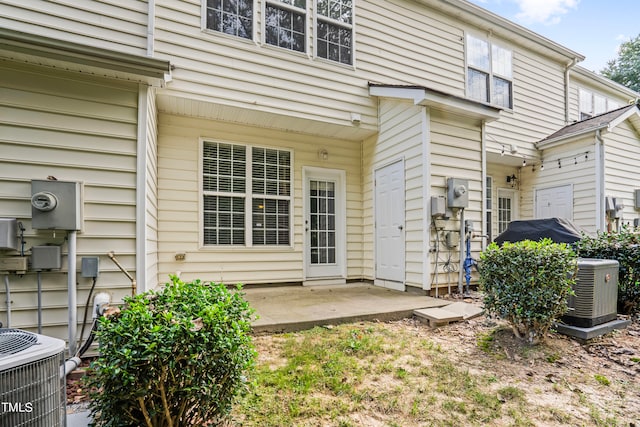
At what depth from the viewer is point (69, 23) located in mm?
3295

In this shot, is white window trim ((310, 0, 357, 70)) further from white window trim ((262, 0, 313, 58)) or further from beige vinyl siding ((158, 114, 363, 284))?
beige vinyl siding ((158, 114, 363, 284))

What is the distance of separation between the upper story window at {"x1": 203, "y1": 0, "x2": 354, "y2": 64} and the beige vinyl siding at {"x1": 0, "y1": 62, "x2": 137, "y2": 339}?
7.75 feet

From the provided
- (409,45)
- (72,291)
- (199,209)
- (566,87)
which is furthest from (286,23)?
(566,87)

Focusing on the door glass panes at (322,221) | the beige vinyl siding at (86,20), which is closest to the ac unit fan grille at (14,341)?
the beige vinyl siding at (86,20)

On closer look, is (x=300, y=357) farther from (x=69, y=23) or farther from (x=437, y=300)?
(x=69, y=23)

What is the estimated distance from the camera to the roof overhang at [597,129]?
643 cm

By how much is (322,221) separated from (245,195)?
1.54 m

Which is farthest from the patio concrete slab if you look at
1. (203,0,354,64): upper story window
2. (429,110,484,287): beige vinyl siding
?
(203,0,354,64): upper story window

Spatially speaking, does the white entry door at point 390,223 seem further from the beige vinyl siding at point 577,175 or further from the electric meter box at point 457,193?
the beige vinyl siding at point 577,175

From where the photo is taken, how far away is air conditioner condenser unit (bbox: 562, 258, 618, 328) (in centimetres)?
315

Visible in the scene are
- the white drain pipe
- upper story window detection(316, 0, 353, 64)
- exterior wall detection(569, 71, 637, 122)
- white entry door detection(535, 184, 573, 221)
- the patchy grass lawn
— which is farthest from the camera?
exterior wall detection(569, 71, 637, 122)

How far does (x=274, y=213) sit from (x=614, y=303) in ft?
15.3

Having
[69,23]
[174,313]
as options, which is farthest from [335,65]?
[174,313]

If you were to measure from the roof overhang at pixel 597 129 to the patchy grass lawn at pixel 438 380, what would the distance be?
4.88 meters
